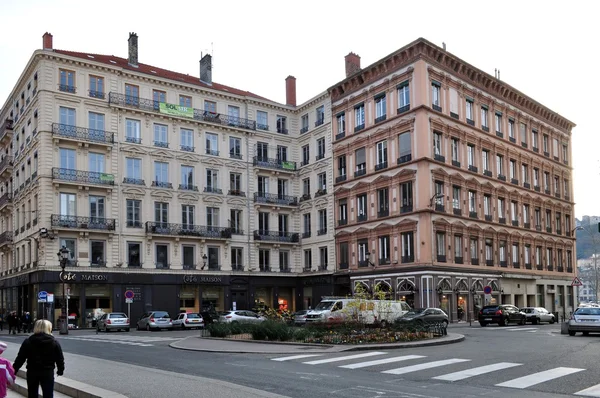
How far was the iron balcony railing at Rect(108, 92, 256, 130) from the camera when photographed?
50.6 m

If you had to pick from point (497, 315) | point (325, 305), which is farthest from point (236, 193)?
point (497, 315)

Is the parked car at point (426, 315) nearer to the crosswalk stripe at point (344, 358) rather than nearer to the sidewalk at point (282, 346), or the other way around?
the sidewalk at point (282, 346)

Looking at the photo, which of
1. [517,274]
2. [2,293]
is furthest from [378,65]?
[2,293]

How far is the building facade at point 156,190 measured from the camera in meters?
47.7

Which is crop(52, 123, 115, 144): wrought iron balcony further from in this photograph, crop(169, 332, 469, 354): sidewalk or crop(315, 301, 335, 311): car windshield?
crop(169, 332, 469, 354): sidewalk

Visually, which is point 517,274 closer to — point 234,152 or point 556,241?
point 556,241

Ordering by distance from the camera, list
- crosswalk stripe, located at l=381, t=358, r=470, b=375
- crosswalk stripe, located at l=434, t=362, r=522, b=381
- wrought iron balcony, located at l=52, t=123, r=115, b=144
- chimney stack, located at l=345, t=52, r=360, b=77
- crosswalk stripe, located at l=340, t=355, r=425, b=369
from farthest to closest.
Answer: chimney stack, located at l=345, t=52, r=360, b=77 < wrought iron balcony, located at l=52, t=123, r=115, b=144 < crosswalk stripe, located at l=340, t=355, r=425, b=369 < crosswalk stripe, located at l=381, t=358, r=470, b=375 < crosswalk stripe, located at l=434, t=362, r=522, b=381

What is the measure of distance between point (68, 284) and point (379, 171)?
2409cm

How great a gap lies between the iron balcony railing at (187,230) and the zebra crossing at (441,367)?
111ft

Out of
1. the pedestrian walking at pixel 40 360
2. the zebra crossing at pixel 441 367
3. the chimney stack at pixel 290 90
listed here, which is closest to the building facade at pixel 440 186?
the chimney stack at pixel 290 90

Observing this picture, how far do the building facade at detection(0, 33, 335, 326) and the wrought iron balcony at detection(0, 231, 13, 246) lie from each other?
0.18 meters

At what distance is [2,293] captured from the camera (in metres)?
59.3

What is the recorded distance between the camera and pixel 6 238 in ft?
185

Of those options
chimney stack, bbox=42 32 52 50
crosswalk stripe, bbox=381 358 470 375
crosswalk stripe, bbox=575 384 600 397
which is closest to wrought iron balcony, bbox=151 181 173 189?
chimney stack, bbox=42 32 52 50
